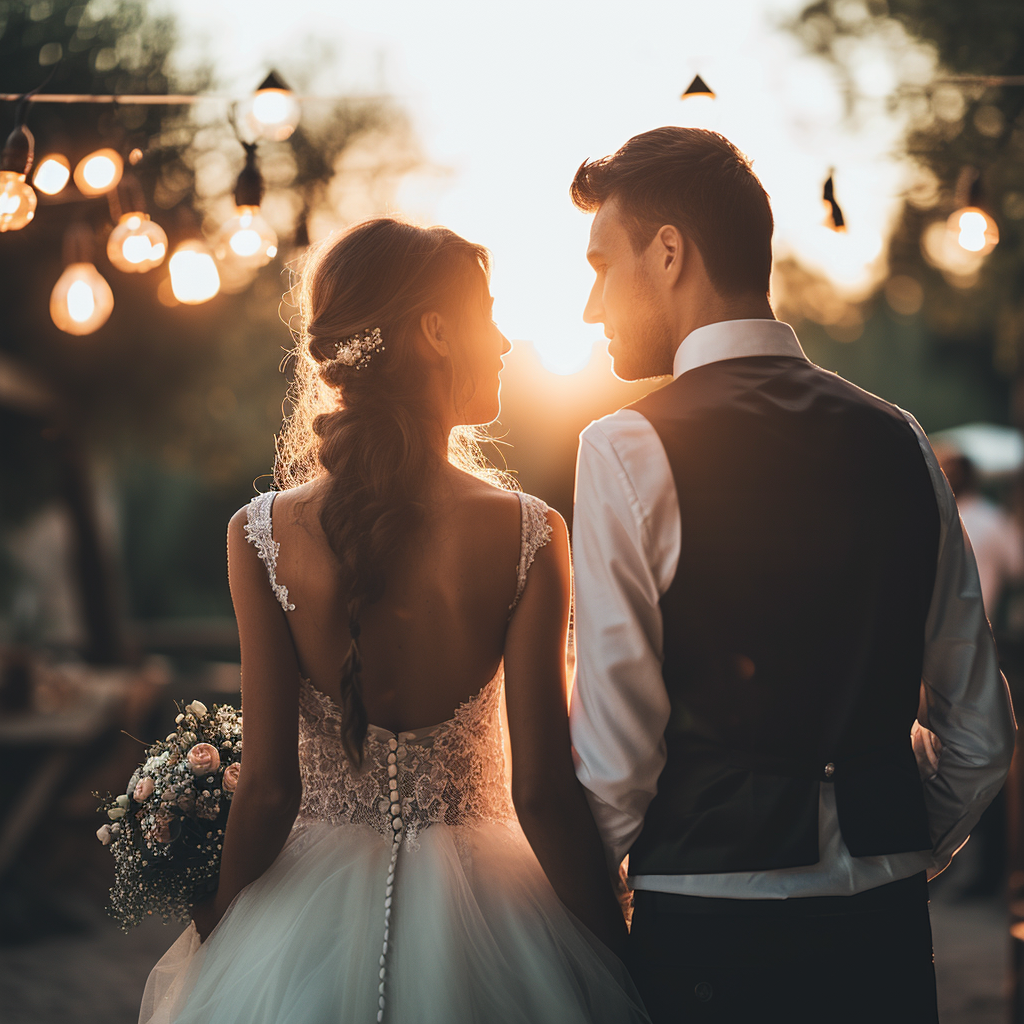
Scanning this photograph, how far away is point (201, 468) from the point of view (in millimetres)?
8641

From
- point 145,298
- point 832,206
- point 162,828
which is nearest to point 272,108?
point 832,206

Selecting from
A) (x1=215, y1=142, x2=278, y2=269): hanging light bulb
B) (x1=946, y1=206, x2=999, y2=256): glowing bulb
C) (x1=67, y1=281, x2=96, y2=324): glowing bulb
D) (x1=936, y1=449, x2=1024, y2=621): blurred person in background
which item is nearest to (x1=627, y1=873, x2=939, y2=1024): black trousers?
(x1=215, y1=142, x2=278, y2=269): hanging light bulb

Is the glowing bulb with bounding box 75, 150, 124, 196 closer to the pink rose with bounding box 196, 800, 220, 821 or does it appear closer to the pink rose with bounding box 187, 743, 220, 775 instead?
the pink rose with bounding box 187, 743, 220, 775

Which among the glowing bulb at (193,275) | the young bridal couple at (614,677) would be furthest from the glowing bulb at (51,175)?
the young bridal couple at (614,677)

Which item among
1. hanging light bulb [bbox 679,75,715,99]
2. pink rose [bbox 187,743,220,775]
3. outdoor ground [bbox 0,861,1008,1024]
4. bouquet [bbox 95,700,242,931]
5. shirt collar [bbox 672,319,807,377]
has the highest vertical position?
hanging light bulb [bbox 679,75,715,99]

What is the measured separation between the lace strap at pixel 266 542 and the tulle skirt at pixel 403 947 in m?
0.46

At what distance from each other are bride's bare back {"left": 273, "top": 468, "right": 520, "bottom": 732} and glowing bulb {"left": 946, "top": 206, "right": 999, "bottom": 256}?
8.65ft

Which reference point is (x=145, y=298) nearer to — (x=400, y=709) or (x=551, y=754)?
(x=400, y=709)

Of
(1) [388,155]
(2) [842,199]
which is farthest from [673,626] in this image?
(1) [388,155]

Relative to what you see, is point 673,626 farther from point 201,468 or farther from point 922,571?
point 201,468

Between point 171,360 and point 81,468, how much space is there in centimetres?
101

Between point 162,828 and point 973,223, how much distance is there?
3320 mm

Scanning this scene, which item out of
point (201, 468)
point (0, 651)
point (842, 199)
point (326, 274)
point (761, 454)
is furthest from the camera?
point (201, 468)

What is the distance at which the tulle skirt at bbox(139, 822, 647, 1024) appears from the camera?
1721 millimetres
